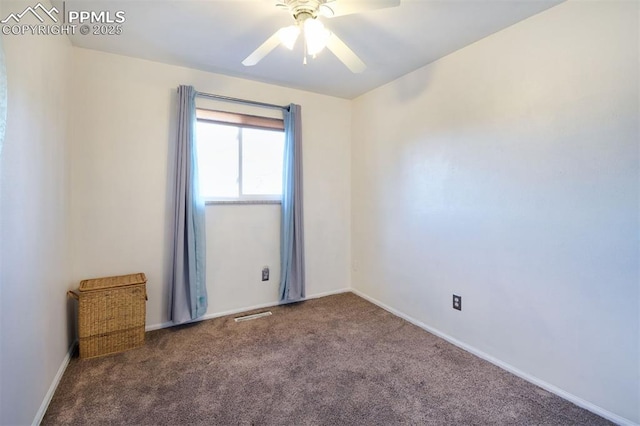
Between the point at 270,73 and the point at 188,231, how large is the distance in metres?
1.63

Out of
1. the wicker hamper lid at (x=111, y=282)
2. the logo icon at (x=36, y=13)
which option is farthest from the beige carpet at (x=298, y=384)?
the logo icon at (x=36, y=13)

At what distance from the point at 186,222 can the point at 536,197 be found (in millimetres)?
2655

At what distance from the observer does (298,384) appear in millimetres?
1857

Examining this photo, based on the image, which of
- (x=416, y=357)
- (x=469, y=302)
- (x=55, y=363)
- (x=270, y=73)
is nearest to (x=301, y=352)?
(x=416, y=357)

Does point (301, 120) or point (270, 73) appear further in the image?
point (301, 120)

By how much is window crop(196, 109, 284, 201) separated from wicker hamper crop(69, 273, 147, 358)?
979mm

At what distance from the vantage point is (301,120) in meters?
3.21

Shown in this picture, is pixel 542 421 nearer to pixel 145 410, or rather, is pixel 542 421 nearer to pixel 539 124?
pixel 539 124

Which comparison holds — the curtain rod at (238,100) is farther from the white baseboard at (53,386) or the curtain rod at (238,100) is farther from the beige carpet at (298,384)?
the white baseboard at (53,386)

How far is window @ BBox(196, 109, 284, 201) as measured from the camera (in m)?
2.80

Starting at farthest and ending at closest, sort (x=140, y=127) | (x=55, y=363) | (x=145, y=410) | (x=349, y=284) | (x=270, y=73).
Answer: (x=349, y=284), (x=270, y=73), (x=140, y=127), (x=55, y=363), (x=145, y=410)

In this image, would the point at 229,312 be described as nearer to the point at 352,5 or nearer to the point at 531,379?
the point at 531,379

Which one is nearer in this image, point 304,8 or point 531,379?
point 304,8

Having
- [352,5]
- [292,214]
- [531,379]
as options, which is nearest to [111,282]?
[292,214]
